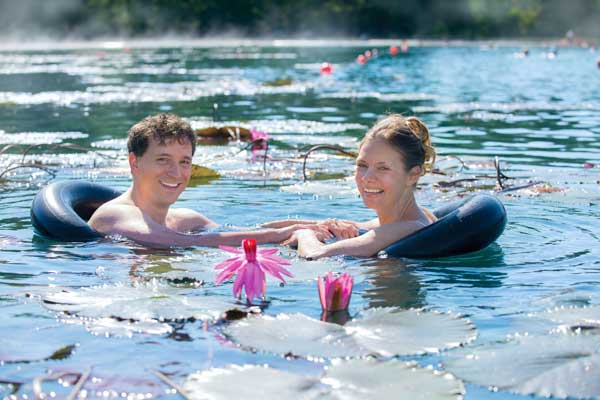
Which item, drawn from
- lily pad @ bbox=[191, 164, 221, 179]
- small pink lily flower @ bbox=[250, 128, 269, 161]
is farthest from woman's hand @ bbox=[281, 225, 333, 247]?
small pink lily flower @ bbox=[250, 128, 269, 161]

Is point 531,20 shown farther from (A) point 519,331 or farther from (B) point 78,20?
(A) point 519,331

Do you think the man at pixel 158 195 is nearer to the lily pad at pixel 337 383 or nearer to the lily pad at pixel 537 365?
the lily pad at pixel 537 365

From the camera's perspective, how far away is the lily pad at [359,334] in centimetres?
333

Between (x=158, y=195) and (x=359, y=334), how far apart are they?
270cm

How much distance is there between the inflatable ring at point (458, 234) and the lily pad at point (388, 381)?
80.9 inches

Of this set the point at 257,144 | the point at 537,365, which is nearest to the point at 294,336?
the point at 537,365

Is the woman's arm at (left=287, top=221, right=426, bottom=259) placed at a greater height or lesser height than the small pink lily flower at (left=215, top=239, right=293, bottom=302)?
lesser

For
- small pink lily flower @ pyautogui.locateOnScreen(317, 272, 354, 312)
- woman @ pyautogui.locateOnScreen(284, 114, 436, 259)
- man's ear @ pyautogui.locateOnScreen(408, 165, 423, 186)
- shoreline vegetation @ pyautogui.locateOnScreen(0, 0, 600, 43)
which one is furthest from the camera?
shoreline vegetation @ pyautogui.locateOnScreen(0, 0, 600, 43)

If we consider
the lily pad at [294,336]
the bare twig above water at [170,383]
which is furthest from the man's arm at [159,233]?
the bare twig above water at [170,383]

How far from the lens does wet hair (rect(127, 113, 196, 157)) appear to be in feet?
19.1

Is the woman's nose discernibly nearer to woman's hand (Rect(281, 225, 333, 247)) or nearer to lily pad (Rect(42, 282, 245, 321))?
woman's hand (Rect(281, 225, 333, 247))

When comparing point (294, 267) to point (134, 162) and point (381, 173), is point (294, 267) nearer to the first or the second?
point (381, 173)

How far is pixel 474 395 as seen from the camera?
3033mm

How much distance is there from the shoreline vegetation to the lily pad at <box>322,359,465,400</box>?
75.8m
